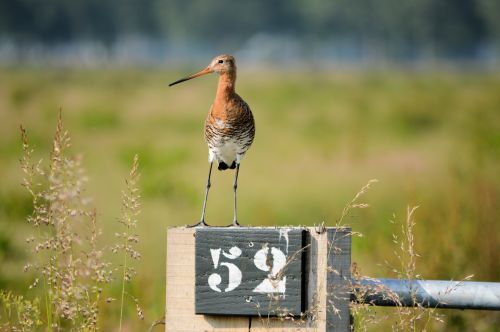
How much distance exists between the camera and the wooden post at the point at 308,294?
4.08 meters

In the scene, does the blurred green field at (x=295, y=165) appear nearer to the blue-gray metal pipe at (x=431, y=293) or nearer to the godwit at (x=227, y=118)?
the blue-gray metal pipe at (x=431, y=293)

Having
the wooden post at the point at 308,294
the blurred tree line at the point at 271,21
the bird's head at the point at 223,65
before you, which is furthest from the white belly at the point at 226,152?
the blurred tree line at the point at 271,21

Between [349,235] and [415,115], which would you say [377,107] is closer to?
[415,115]

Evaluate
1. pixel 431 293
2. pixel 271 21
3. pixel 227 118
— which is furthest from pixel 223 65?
pixel 271 21

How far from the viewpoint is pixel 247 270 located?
4.11 meters

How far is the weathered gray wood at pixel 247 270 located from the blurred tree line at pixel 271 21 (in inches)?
3799

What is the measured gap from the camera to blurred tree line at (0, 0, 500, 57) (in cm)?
9988

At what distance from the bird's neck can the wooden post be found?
2090 mm

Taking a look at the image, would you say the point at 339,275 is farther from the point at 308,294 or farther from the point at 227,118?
the point at 227,118

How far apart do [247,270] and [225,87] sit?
7.40 feet

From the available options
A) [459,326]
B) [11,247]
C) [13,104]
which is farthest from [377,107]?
[459,326]

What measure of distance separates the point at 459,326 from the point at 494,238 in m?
1.43

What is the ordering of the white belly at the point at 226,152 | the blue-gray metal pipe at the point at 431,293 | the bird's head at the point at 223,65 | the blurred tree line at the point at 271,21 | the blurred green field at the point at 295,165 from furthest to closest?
1. the blurred tree line at the point at 271,21
2. the blurred green field at the point at 295,165
3. the white belly at the point at 226,152
4. the bird's head at the point at 223,65
5. the blue-gray metal pipe at the point at 431,293

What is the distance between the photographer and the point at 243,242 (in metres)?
4.11
